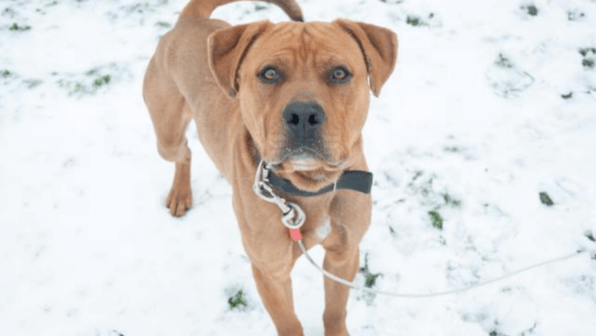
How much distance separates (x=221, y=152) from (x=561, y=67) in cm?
314

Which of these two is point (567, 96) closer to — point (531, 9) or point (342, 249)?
point (531, 9)

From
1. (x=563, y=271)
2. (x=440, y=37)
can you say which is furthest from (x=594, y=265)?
(x=440, y=37)

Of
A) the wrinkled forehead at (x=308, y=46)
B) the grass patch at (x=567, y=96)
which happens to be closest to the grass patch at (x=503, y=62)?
the grass patch at (x=567, y=96)

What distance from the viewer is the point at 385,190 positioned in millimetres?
3967

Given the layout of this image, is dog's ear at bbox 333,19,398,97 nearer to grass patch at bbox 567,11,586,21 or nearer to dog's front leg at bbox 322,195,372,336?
dog's front leg at bbox 322,195,372,336

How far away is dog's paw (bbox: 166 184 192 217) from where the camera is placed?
405 cm

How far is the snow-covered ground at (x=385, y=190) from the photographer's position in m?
3.43

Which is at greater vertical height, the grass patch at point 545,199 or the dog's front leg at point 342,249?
the dog's front leg at point 342,249

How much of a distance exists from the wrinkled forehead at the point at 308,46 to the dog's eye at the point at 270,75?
0.11 feet

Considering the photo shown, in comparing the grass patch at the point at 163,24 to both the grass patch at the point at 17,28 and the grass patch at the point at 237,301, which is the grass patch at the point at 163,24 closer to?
the grass patch at the point at 17,28

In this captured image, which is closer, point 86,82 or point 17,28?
point 86,82

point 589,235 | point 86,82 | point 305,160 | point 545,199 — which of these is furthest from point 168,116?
point 589,235

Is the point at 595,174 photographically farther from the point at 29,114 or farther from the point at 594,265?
the point at 29,114

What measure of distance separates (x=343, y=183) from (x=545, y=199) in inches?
77.8
